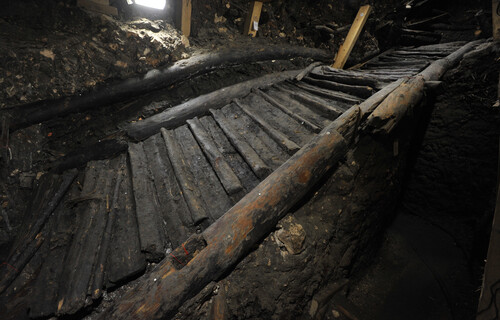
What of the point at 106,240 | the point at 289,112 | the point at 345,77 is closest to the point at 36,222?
the point at 106,240

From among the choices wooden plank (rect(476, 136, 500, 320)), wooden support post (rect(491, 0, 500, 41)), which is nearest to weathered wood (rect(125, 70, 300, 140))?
wooden plank (rect(476, 136, 500, 320))

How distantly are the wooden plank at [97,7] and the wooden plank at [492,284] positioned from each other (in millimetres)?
5139

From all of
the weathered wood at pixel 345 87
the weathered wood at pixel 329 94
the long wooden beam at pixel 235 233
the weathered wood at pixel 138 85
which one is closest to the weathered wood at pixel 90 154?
the weathered wood at pixel 138 85

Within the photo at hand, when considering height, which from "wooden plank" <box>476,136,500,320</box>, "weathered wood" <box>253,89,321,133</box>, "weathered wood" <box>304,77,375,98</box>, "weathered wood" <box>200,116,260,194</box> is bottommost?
"weathered wood" <box>200,116,260,194</box>

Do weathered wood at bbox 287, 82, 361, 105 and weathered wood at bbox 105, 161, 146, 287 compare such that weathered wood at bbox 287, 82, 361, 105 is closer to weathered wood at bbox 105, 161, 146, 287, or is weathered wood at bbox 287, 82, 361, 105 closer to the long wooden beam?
the long wooden beam

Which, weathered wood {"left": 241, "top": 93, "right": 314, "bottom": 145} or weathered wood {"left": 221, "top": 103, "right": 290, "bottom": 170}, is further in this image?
weathered wood {"left": 241, "top": 93, "right": 314, "bottom": 145}

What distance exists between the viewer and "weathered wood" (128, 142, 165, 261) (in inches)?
77.2

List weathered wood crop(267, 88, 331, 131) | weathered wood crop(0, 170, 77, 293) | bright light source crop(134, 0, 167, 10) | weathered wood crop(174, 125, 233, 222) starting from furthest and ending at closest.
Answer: bright light source crop(134, 0, 167, 10) < weathered wood crop(267, 88, 331, 131) < weathered wood crop(174, 125, 233, 222) < weathered wood crop(0, 170, 77, 293)

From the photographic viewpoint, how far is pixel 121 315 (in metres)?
1.43

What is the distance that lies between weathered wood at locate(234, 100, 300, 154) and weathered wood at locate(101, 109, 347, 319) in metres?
0.27

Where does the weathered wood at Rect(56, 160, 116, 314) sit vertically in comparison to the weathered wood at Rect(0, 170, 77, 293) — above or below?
above

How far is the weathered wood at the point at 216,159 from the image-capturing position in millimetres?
2400

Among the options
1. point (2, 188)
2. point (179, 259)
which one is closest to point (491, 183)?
point (179, 259)

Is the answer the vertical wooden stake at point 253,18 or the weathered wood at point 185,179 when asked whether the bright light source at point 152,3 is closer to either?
the vertical wooden stake at point 253,18
